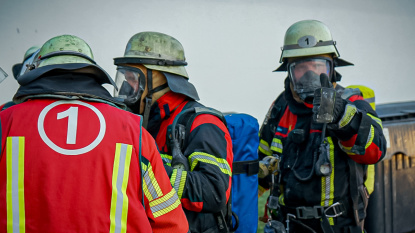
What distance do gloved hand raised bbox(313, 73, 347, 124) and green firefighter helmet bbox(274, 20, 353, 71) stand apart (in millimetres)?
508

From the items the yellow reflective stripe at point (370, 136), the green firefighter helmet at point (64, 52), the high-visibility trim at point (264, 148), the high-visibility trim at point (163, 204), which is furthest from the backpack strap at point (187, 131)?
the high-visibility trim at point (264, 148)

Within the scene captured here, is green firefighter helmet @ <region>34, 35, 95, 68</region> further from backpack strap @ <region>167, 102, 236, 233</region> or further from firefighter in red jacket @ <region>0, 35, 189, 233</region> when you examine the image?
backpack strap @ <region>167, 102, 236, 233</region>

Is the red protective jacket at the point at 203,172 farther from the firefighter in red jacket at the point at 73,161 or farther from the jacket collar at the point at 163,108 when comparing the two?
the firefighter in red jacket at the point at 73,161

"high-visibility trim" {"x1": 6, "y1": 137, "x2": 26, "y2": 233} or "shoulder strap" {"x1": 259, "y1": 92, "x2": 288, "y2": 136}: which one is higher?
"shoulder strap" {"x1": 259, "y1": 92, "x2": 288, "y2": 136}

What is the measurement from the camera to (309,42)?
3301mm

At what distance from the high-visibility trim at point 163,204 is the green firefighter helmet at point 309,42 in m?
1.77

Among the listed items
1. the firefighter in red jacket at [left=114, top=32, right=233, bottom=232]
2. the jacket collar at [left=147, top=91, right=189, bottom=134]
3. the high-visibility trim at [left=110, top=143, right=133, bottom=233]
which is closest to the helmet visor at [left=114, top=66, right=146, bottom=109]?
the firefighter in red jacket at [left=114, top=32, right=233, bottom=232]

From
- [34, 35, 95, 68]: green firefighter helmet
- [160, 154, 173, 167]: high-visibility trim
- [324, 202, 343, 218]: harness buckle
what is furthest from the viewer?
[324, 202, 343, 218]: harness buckle

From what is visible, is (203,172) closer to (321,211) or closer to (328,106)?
(328,106)

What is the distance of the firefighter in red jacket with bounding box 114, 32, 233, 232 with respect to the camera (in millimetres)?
2229

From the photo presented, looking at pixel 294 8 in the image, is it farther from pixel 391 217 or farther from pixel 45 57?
pixel 45 57

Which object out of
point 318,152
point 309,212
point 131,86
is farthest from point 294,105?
point 131,86

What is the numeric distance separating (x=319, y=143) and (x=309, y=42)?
28.1 inches

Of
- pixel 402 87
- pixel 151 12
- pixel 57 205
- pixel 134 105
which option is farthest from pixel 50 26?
pixel 402 87
